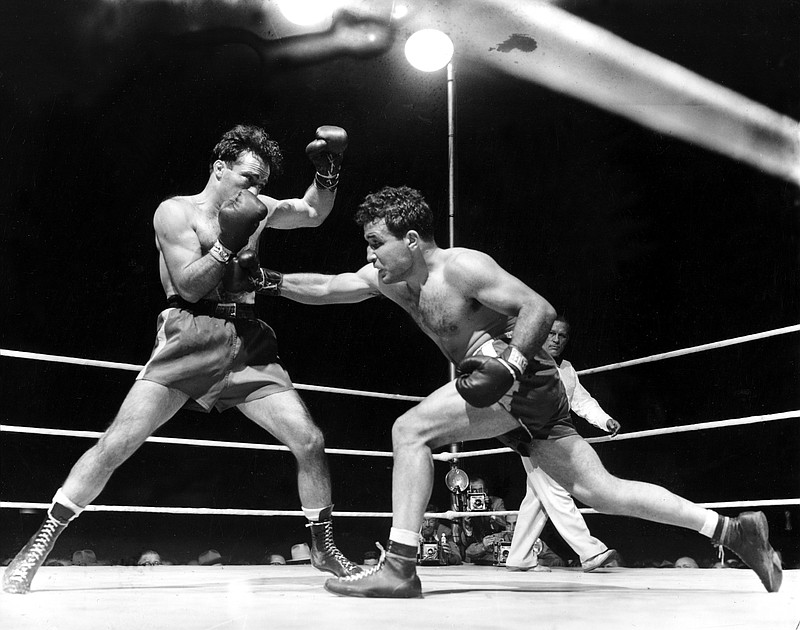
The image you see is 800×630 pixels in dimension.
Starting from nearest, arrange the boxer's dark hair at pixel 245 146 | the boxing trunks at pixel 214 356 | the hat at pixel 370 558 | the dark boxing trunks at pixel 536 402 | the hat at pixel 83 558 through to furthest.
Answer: the dark boxing trunks at pixel 536 402 < the boxing trunks at pixel 214 356 < the boxer's dark hair at pixel 245 146 < the hat at pixel 83 558 < the hat at pixel 370 558

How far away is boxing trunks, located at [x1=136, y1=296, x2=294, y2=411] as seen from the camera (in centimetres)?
224

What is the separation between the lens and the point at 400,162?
4.19 meters

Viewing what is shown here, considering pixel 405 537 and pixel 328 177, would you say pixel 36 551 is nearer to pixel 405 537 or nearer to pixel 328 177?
pixel 405 537

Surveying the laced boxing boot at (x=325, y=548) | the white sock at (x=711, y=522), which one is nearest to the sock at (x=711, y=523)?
the white sock at (x=711, y=522)

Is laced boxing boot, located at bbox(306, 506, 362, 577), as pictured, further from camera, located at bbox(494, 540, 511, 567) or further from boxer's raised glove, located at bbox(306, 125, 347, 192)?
camera, located at bbox(494, 540, 511, 567)

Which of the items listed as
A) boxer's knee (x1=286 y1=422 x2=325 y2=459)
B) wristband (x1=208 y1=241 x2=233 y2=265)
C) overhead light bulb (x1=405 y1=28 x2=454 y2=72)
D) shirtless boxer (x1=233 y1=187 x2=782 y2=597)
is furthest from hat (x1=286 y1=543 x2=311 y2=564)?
overhead light bulb (x1=405 y1=28 x2=454 y2=72)

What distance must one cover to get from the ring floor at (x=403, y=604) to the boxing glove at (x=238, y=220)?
0.91 m

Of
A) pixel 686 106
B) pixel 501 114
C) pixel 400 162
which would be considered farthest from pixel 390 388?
pixel 686 106

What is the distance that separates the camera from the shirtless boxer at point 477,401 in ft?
6.16

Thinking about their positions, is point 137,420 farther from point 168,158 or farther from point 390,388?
point 390,388

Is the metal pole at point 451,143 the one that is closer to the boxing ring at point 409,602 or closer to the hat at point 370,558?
the hat at point 370,558

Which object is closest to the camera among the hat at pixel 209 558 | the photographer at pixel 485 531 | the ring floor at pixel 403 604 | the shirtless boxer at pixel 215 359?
the ring floor at pixel 403 604

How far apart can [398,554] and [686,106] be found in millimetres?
2691

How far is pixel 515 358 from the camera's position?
1893mm
